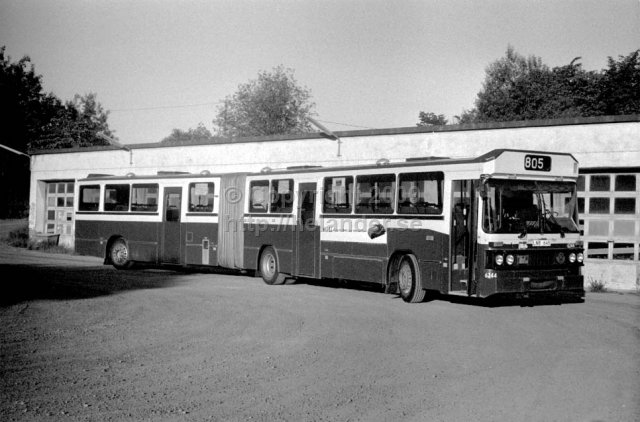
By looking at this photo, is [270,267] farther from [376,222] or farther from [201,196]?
[376,222]

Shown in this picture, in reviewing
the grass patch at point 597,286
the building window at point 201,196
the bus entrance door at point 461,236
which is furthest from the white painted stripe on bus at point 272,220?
the grass patch at point 597,286

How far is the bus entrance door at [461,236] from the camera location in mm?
13453

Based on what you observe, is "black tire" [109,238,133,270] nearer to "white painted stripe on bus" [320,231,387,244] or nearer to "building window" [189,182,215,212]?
"building window" [189,182,215,212]

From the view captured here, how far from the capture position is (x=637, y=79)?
48.2 meters

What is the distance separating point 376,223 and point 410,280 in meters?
1.62

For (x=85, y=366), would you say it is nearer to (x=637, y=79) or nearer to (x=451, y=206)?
(x=451, y=206)

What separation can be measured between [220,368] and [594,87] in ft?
166

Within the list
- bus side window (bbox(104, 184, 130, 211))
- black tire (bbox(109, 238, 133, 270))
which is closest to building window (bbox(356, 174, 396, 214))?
bus side window (bbox(104, 184, 130, 211))

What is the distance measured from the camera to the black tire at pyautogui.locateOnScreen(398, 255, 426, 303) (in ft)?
47.9

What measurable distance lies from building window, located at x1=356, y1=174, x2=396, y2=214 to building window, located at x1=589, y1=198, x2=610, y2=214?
7.33m

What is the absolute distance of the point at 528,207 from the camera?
43.6 feet

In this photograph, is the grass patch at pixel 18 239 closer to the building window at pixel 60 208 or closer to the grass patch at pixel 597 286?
the building window at pixel 60 208

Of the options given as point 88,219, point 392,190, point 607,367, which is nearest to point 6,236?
point 88,219

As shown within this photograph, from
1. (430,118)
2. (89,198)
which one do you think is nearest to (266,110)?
(430,118)
